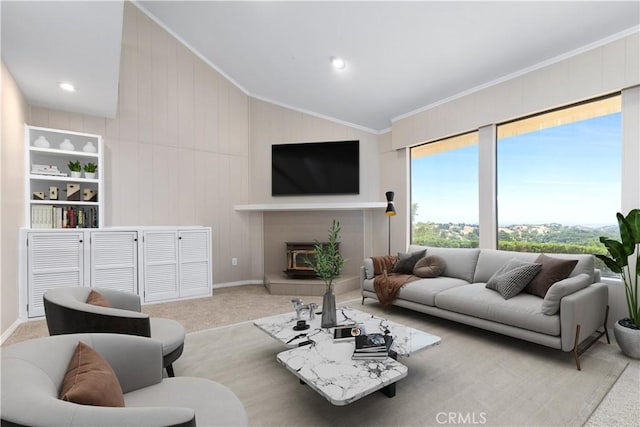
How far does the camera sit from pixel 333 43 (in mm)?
4004

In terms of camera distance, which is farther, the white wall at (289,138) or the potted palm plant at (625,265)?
the white wall at (289,138)

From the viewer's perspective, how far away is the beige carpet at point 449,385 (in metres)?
1.85

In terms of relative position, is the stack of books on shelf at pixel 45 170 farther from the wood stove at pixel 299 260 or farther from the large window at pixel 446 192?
the large window at pixel 446 192

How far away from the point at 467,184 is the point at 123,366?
455 cm

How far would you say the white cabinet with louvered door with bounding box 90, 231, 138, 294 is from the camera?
13.2 ft

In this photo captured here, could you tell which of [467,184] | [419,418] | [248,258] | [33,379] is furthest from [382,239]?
[33,379]

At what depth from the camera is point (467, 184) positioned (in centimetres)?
464

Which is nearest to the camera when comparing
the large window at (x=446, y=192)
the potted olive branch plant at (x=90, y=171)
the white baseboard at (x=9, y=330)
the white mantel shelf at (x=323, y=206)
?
the white baseboard at (x=9, y=330)

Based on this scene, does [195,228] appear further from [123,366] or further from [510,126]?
[510,126]

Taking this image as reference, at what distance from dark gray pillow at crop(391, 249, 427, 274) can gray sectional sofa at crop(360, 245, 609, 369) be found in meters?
0.33

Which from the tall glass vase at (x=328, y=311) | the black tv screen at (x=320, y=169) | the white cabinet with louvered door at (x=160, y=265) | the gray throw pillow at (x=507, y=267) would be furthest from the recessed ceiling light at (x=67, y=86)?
the gray throw pillow at (x=507, y=267)

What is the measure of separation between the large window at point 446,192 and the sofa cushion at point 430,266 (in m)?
0.83

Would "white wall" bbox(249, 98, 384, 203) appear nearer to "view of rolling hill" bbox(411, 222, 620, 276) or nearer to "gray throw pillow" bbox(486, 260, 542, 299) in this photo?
"view of rolling hill" bbox(411, 222, 620, 276)

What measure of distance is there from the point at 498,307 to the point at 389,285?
126cm
